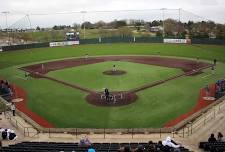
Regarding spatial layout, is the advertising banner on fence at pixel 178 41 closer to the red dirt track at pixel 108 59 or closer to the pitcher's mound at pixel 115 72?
the red dirt track at pixel 108 59

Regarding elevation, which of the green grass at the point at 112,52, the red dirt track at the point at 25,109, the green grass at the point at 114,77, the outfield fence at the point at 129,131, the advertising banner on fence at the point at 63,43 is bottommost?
the outfield fence at the point at 129,131

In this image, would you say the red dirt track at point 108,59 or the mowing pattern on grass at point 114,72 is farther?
the mowing pattern on grass at point 114,72

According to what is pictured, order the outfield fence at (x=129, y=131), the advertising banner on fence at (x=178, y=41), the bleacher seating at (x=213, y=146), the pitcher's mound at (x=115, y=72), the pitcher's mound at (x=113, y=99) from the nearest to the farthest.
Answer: the bleacher seating at (x=213, y=146), the outfield fence at (x=129, y=131), the pitcher's mound at (x=113, y=99), the pitcher's mound at (x=115, y=72), the advertising banner on fence at (x=178, y=41)

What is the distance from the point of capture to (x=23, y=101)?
35.2 metres

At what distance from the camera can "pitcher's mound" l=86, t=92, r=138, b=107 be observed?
3306 cm

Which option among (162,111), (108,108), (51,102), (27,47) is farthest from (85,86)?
(27,47)

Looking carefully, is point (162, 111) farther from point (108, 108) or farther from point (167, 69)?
point (167, 69)

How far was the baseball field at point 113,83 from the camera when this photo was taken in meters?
29.5

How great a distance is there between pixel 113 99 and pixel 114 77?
454 inches

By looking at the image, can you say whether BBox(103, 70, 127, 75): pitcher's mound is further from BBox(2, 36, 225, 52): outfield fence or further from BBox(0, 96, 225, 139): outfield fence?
BBox(2, 36, 225, 52): outfield fence

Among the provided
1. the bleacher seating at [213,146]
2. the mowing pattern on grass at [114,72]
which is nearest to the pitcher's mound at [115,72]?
the mowing pattern on grass at [114,72]

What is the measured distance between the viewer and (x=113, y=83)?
137 feet

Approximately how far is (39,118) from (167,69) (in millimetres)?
27121

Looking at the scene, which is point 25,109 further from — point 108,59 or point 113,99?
point 108,59
